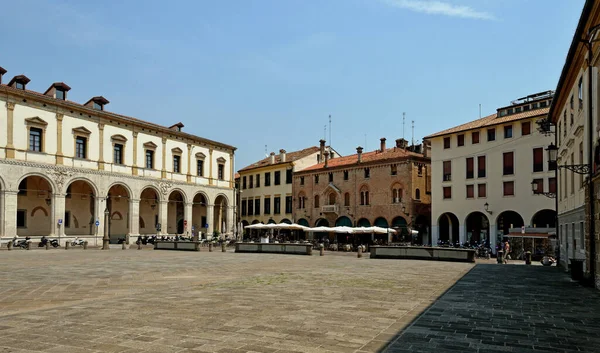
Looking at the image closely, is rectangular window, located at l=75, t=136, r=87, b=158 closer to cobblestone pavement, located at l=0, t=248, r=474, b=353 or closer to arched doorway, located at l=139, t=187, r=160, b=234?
arched doorway, located at l=139, t=187, r=160, b=234

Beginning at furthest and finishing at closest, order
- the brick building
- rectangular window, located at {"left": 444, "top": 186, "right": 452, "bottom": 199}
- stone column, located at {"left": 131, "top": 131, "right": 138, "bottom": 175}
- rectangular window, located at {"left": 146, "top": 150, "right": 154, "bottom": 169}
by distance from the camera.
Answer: rectangular window, located at {"left": 146, "top": 150, "right": 154, "bottom": 169}, stone column, located at {"left": 131, "top": 131, "right": 138, "bottom": 175}, the brick building, rectangular window, located at {"left": 444, "top": 186, "right": 452, "bottom": 199}

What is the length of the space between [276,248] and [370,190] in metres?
19.6

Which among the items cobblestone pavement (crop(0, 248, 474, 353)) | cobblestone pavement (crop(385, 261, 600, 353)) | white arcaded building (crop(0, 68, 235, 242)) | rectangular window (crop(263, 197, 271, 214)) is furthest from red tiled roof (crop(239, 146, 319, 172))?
cobblestone pavement (crop(385, 261, 600, 353))

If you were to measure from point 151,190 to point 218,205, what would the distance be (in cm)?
1038

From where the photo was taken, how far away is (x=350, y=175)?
51562 millimetres

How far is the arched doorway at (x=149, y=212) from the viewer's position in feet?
167

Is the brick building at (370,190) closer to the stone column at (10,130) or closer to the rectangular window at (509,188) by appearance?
the rectangular window at (509,188)

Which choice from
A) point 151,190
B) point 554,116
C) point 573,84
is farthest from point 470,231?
point 151,190

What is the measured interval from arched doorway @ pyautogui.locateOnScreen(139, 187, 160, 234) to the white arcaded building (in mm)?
107

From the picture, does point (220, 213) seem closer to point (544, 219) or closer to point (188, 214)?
point (188, 214)

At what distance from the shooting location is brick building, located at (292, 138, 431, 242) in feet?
152

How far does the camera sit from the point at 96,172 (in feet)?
142

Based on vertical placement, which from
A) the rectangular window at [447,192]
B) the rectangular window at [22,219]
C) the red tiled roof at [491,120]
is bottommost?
the rectangular window at [22,219]

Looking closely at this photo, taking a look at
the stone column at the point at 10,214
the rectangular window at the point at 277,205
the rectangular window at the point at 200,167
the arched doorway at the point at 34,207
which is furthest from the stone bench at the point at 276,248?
the rectangular window at the point at 277,205
